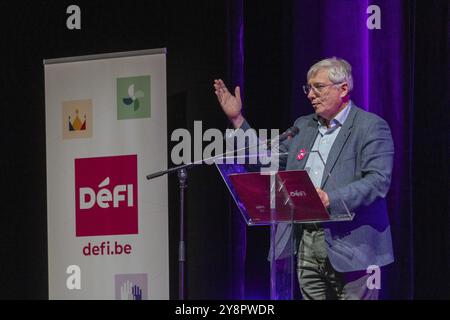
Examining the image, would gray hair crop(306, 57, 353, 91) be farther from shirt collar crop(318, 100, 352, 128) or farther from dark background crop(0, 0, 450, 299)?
dark background crop(0, 0, 450, 299)

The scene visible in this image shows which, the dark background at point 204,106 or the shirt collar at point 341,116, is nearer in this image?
the shirt collar at point 341,116

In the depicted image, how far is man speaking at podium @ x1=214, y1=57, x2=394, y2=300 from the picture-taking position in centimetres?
454

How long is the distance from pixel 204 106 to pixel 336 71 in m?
1.33

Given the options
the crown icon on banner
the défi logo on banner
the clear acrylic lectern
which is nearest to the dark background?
the défi logo on banner

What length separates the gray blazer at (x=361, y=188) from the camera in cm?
452

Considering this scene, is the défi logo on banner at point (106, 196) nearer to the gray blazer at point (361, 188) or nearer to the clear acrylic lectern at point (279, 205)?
the gray blazer at point (361, 188)

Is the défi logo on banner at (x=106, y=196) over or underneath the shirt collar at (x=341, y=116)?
underneath

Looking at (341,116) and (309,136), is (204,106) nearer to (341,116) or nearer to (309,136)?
(309,136)

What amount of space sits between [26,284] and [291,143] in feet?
8.20

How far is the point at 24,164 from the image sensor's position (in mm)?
6438

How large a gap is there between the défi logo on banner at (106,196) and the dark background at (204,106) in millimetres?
292

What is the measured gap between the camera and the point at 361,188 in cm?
446

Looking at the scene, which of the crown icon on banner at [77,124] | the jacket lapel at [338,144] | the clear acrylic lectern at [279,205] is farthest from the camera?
the crown icon on banner at [77,124]

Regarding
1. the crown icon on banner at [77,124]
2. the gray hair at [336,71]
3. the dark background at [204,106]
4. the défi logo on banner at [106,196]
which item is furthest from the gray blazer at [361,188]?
the crown icon on banner at [77,124]
